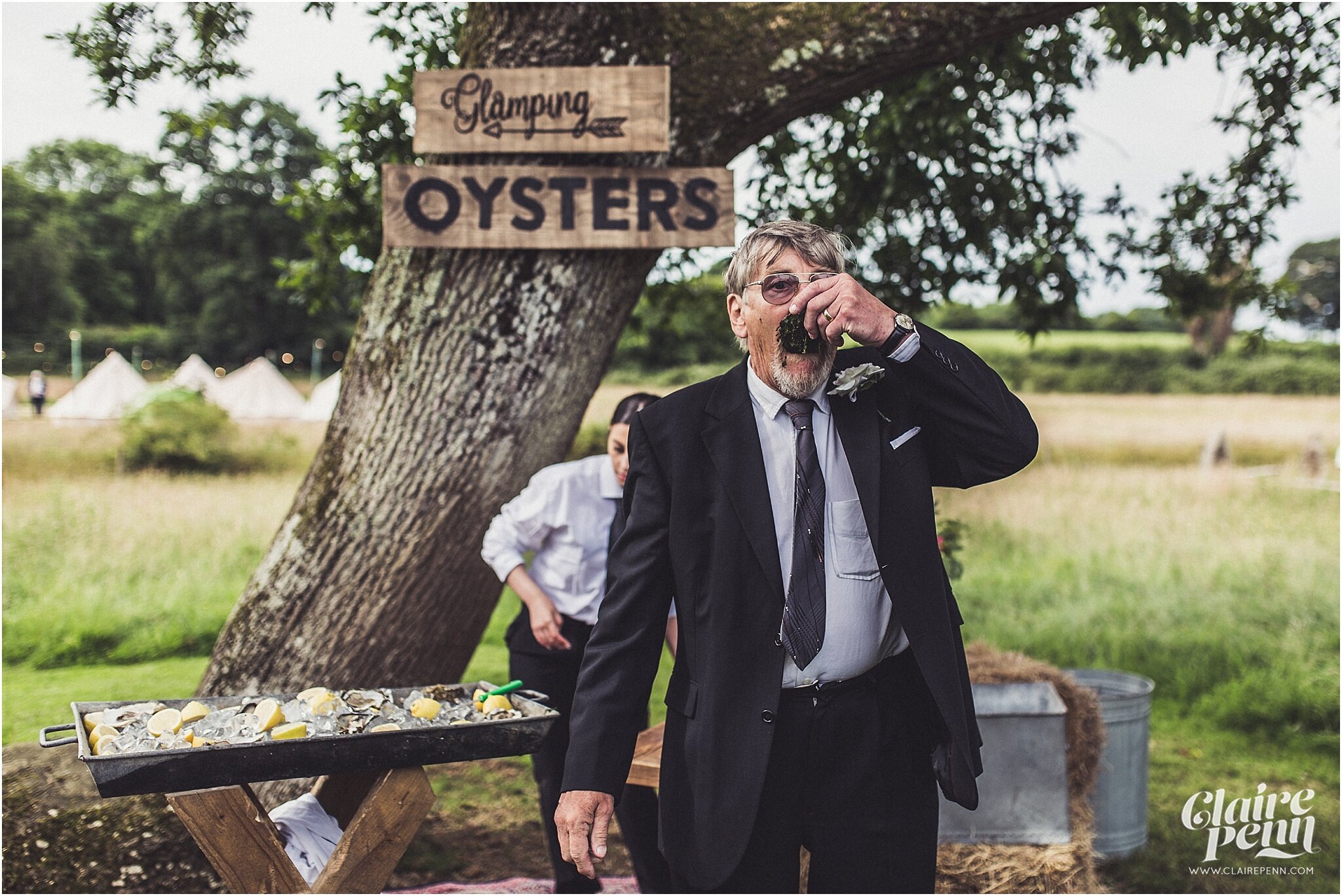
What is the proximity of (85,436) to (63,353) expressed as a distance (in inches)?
243

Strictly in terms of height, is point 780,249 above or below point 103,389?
above

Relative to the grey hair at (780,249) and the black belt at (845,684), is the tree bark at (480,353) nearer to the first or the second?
the grey hair at (780,249)

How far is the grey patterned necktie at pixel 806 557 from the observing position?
1966 mm

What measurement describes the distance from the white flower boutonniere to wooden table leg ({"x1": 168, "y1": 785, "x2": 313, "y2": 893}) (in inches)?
66.0

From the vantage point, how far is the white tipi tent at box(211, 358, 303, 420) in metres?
18.6

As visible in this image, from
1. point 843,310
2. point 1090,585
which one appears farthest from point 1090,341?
point 843,310

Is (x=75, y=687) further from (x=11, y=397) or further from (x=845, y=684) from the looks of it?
(x=11, y=397)

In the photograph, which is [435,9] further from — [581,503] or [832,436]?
[832,436]

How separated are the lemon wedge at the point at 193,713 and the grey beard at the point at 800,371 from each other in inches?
66.4

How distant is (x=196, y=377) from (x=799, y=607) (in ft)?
53.3

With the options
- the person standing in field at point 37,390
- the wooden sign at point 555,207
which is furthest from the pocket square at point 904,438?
the person standing in field at point 37,390

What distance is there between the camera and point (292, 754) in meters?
2.36

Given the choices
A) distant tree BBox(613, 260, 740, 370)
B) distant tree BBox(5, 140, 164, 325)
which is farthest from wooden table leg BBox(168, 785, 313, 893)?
distant tree BBox(5, 140, 164, 325)

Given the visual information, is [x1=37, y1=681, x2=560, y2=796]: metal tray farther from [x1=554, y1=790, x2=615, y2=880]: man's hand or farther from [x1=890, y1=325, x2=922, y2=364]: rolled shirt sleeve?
[x1=890, y1=325, x2=922, y2=364]: rolled shirt sleeve
